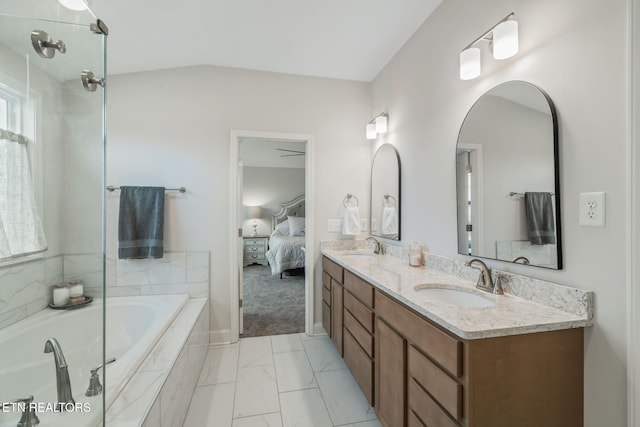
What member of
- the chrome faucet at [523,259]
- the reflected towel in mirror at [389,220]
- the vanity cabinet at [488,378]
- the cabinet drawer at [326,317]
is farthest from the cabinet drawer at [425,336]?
the cabinet drawer at [326,317]

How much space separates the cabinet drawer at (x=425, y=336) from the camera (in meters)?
0.92

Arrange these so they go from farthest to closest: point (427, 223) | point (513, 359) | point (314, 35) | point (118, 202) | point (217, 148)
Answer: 1. point (217, 148)
2. point (118, 202)
3. point (314, 35)
4. point (427, 223)
5. point (513, 359)

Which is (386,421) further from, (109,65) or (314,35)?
(109,65)

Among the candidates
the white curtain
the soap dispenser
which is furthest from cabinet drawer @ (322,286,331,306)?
the white curtain

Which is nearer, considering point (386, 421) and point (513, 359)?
point (513, 359)

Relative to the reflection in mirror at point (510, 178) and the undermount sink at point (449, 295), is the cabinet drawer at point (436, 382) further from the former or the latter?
the reflection in mirror at point (510, 178)

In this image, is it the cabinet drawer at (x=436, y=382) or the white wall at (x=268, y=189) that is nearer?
the cabinet drawer at (x=436, y=382)

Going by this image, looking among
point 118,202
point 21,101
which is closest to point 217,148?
point 118,202

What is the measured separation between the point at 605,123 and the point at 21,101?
228 centimetres

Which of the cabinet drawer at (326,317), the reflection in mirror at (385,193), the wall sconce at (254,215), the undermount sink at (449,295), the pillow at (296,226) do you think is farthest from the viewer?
the wall sconce at (254,215)

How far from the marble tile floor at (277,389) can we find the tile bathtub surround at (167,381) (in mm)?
145

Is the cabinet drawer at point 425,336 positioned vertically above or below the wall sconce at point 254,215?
below

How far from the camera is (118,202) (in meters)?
2.41

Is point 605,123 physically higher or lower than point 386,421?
higher
